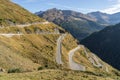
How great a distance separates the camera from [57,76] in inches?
1522

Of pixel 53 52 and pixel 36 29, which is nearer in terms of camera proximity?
pixel 53 52

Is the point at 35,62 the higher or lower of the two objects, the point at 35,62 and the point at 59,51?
the lower

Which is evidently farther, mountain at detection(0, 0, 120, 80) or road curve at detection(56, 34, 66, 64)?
road curve at detection(56, 34, 66, 64)

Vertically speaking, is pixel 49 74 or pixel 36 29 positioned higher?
pixel 36 29

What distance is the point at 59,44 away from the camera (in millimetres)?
179125

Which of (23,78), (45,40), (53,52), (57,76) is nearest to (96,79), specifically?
(57,76)

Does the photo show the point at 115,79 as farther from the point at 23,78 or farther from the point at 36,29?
the point at 36,29

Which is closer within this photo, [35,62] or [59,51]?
[35,62]

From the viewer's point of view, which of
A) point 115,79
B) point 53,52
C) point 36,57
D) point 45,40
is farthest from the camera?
point 45,40

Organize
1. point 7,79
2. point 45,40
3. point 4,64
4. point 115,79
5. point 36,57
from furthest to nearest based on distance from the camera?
point 45,40 < point 36,57 < point 4,64 < point 115,79 < point 7,79

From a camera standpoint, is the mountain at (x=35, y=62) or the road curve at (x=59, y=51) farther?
the road curve at (x=59, y=51)

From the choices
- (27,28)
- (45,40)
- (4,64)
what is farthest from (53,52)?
(4,64)

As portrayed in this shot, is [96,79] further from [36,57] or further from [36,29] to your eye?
[36,29]

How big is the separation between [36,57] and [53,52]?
5090cm
